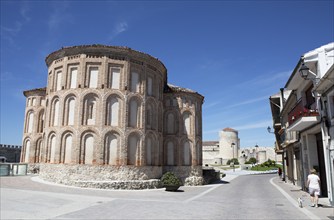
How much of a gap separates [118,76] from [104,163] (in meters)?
7.66

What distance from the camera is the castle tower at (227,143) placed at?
91.7 metres

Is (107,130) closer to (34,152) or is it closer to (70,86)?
(70,86)

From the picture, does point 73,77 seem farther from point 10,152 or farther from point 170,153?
point 10,152

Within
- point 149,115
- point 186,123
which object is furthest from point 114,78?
point 186,123

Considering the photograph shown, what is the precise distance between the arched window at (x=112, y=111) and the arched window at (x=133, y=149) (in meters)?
2.00

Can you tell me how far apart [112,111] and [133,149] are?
382 centimetres

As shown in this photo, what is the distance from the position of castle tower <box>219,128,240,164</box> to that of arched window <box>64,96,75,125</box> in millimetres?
74831

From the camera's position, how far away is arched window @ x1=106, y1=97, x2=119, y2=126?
23.5 m

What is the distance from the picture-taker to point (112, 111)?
23.7 meters

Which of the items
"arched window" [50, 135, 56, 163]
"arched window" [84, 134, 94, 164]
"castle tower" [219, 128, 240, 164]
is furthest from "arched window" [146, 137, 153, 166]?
"castle tower" [219, 128, 240, 164]

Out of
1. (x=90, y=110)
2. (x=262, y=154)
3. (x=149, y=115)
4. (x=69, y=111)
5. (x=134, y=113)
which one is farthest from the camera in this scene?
(x=262, y=154)

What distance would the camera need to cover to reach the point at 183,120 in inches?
1196

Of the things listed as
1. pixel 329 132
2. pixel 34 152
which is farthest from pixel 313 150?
pixel 34 152

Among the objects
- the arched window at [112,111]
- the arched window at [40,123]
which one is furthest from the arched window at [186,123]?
the arched window at [40,123]
